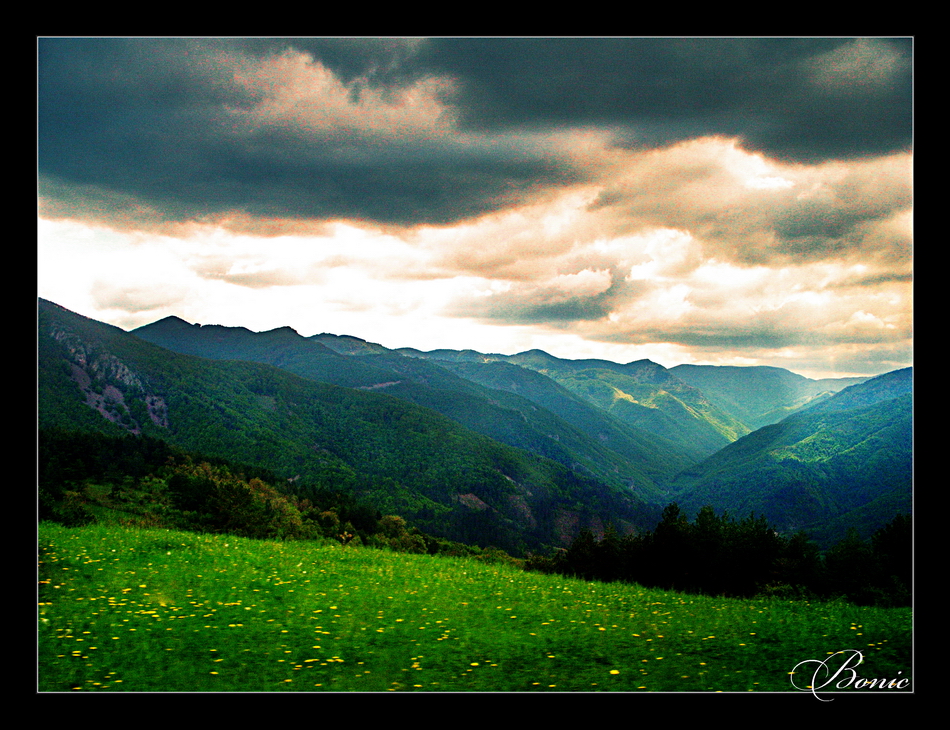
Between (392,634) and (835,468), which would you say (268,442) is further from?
(392,634)

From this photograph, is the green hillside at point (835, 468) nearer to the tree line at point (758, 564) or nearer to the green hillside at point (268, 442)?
the green hillside at point (268, 442)

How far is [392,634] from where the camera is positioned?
9.68 m

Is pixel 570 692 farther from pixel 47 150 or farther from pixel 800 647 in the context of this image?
pixel 47 150

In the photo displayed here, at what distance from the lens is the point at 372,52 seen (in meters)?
13.2

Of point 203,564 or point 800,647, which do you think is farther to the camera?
point 203,564

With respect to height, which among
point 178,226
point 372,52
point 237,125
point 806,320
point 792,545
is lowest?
point 792,545

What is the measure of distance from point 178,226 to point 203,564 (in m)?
9.22

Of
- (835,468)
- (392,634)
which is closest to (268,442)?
(835,468)

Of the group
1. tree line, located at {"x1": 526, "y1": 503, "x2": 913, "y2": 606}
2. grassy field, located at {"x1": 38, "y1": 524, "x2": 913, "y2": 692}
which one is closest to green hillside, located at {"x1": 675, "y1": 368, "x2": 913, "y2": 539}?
tree line, located at {"x1": 526, "y1": 503, "x2": 913, "y2": 606}

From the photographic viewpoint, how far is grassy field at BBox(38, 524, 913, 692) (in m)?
8.58

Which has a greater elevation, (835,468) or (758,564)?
(758,564)

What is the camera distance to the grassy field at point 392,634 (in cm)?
858
